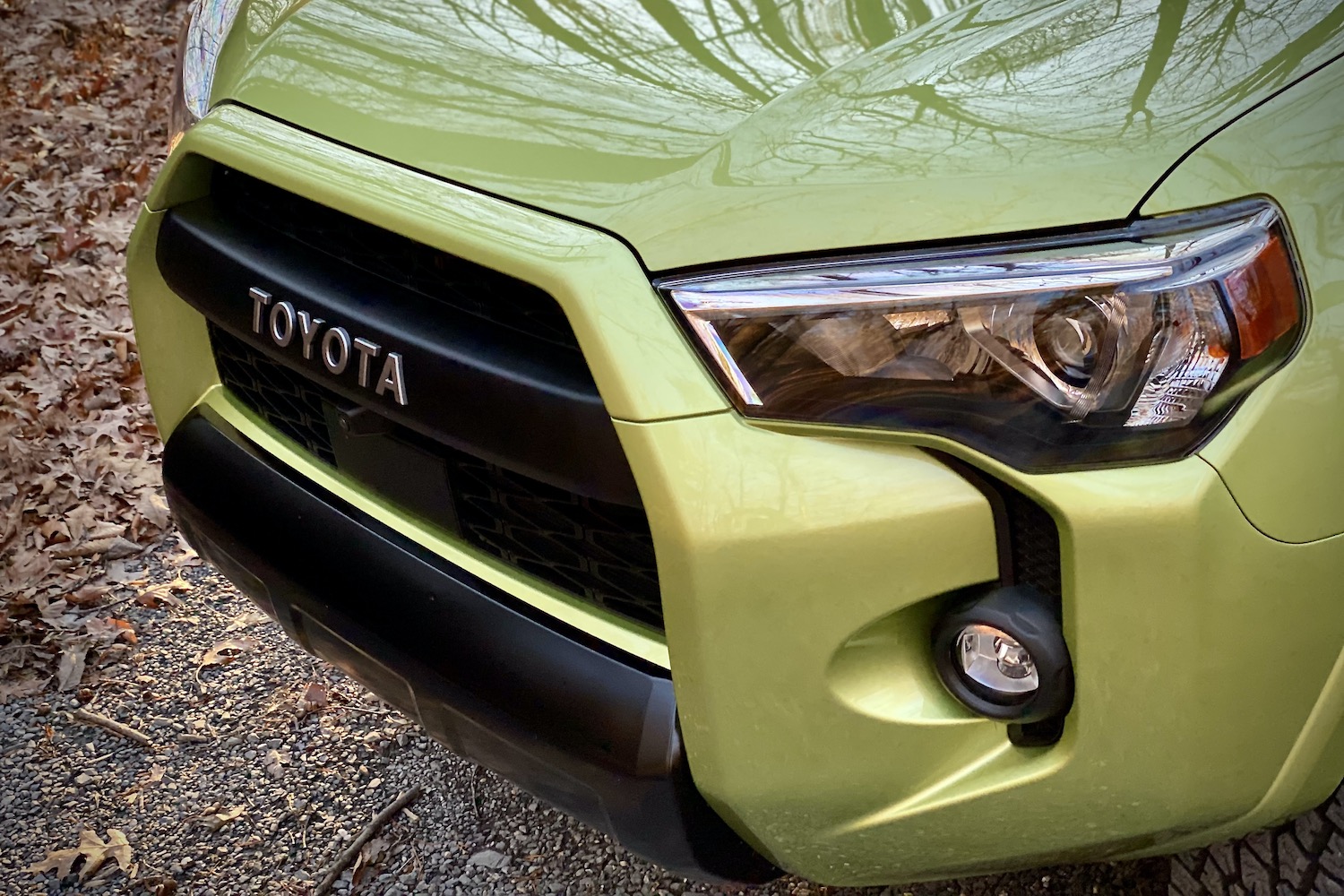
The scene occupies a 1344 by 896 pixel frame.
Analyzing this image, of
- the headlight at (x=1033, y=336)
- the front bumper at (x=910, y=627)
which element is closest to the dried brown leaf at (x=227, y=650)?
the front bumper at (x=910, y=627)

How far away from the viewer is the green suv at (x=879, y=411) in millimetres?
1141

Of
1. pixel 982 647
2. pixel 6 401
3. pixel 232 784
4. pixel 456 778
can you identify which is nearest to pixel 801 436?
pixel 982 647

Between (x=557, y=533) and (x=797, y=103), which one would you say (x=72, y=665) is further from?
(x=797, y=103)

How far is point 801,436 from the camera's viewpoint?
1195 millimetres

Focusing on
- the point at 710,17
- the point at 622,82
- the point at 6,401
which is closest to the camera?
the point at 622,82

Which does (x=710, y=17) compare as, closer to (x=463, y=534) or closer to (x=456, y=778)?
(x=463, y=534)

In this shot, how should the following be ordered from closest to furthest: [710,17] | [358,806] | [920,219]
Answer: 1. [920,219]
2. [710,17]
3. [358,806]

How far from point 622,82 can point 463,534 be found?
637 mm

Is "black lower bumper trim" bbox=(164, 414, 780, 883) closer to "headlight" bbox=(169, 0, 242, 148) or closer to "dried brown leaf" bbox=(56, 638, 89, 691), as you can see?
"headlight" bbox=(169, 0, 242, 148)

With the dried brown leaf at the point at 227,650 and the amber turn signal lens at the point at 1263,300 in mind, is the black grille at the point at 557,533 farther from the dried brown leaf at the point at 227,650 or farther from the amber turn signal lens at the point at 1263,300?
the dried brown leaf at the point at 227,650

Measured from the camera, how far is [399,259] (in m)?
1.56

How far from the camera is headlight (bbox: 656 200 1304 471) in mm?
1131

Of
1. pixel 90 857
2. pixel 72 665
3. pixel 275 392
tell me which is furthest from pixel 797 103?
pixel 72 665

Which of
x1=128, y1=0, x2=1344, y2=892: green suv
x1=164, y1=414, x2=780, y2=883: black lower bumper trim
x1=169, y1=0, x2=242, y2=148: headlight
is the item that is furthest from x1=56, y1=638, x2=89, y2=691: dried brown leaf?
x1=128, y1=0, x2=1344, y2=892: green suv
